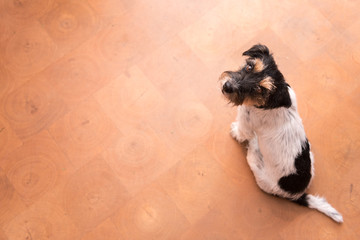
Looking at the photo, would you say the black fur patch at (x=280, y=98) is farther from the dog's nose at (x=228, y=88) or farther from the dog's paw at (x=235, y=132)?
the dog's paw at (x=235, y=132)

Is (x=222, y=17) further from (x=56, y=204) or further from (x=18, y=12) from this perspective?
(x=56, y=204)

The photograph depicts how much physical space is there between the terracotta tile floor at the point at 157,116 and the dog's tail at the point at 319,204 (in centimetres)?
11

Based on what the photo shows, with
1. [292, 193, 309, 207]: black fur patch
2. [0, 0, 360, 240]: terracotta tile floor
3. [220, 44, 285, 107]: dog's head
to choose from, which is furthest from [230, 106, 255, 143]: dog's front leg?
[292, 193, 309, 207]: black fur patch

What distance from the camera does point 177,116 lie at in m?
3.38

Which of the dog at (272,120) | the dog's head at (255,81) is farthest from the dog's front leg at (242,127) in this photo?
the dog's head at (255,81)

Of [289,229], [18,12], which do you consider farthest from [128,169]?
[18,12]

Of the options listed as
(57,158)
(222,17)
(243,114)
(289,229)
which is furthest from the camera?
(222,17)

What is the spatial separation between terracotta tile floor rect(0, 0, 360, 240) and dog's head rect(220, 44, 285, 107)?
3.12 feet

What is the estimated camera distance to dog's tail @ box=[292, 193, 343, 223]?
2957mm

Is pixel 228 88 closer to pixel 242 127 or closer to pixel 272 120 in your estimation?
pixel 272 120

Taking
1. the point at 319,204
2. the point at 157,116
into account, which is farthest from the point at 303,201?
the point at 157,116

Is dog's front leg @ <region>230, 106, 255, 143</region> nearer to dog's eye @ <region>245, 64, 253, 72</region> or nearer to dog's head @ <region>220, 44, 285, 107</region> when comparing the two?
dog's head @ <region>220, 44, 285, 107</region>

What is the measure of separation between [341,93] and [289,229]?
156 centimetres

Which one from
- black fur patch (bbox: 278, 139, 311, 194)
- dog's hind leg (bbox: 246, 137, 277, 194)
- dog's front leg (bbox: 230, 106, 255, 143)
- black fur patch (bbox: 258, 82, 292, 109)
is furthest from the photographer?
dog's hind leg (bbox: 246, 137, 277, 194)
